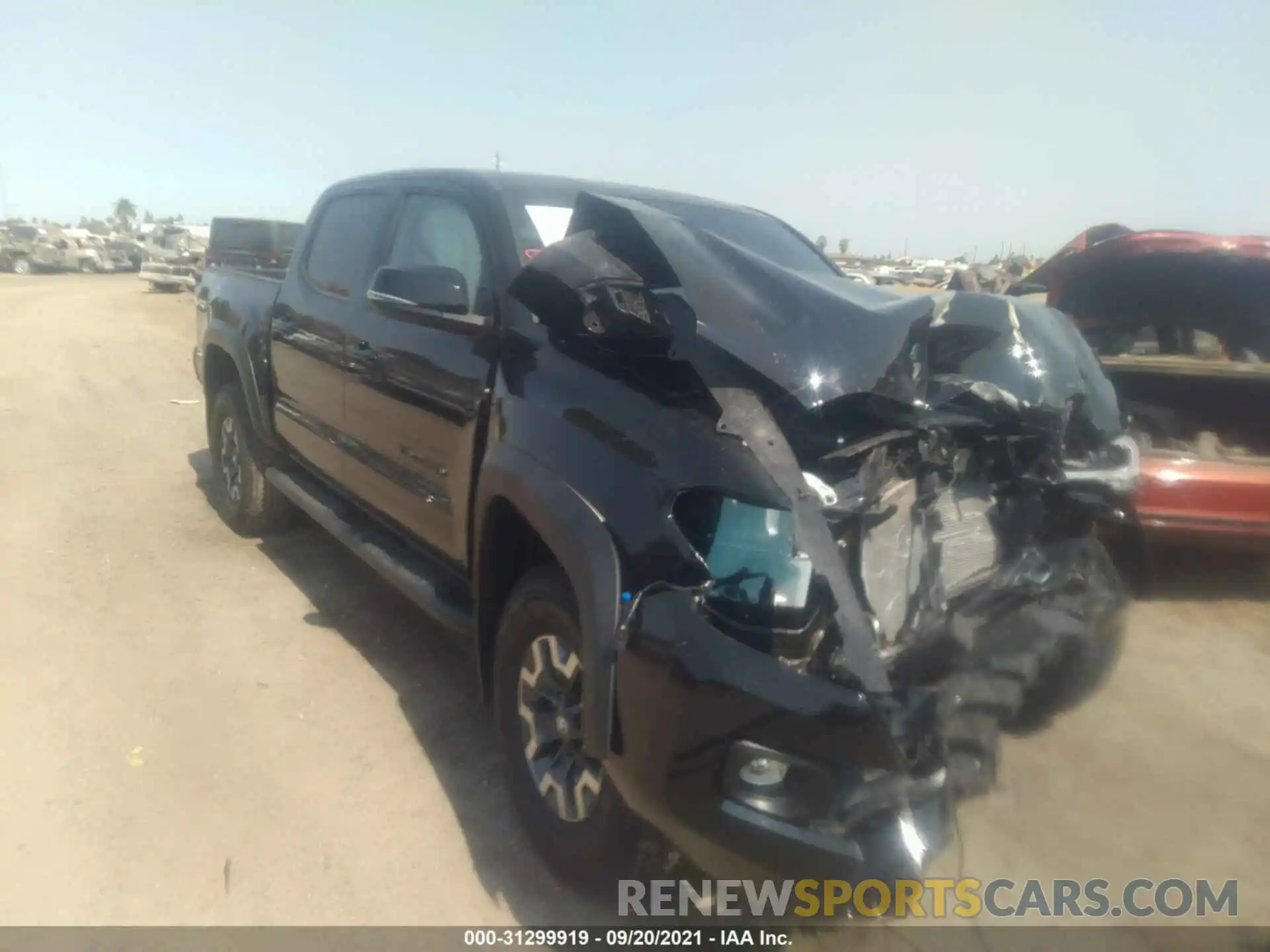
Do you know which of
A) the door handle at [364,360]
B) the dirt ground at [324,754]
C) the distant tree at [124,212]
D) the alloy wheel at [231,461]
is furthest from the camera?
the distant tree at [124,212]

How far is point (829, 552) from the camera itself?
2.19m

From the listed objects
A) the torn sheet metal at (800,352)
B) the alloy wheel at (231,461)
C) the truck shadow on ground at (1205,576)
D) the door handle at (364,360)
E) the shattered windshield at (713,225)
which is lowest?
the truck shadow on ground at (1205,576)

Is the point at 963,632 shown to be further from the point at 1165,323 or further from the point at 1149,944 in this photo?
the point at 1165,323

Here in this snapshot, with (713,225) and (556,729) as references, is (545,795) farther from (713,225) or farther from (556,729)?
(713,225)

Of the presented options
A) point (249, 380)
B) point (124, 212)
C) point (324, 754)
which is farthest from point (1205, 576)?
point (124, 212)

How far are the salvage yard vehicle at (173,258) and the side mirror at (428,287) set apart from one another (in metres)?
21.1

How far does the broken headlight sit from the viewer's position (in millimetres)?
2121

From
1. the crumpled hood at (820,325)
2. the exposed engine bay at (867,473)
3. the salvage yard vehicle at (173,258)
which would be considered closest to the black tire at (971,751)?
the exposed engine bay at (867,473)

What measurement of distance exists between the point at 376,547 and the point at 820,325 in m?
2.23

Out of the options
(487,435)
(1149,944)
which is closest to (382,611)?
(487,435)

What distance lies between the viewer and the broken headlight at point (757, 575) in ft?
6.96

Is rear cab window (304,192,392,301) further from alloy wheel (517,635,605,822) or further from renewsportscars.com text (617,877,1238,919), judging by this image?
renewsportscars.com text (617,877,1238,919)

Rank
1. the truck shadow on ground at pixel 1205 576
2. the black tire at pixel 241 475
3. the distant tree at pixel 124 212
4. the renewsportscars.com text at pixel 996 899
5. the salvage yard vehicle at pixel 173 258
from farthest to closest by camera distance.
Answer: the distant tree at pixel 124 212 < the salvage yard vehicle at pixel 173 258 < the black tire at pixel 241 475 < the truck shadow on ground at pixel 1205 576 < the renewsportscars.com text at pixel 996 899

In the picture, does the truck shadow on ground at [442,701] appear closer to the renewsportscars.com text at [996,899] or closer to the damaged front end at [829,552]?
the renewsportscars.com text at [996,899]
